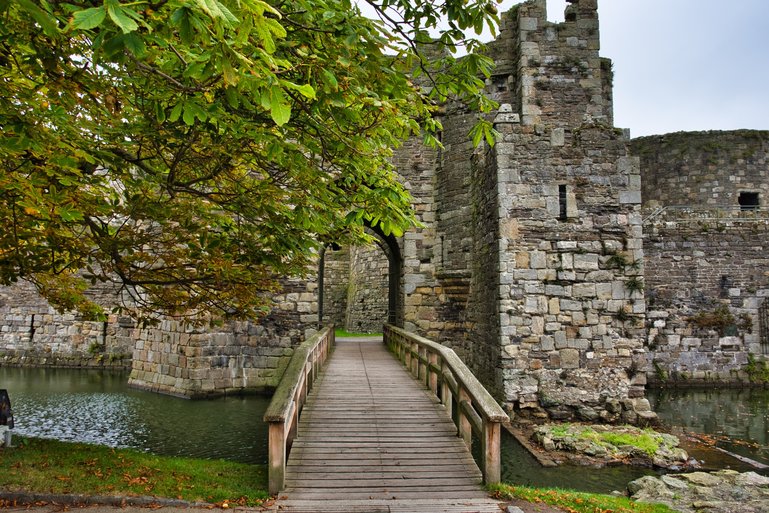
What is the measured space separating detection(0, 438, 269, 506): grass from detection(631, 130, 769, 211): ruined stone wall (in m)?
16.9

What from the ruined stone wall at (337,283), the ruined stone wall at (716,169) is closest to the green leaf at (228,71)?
the ruined stone wall at (716,169)

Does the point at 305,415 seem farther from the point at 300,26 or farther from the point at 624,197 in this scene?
the point at 624,197

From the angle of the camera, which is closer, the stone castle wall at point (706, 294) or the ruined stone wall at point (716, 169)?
the stone castle wall at point (706, 294)

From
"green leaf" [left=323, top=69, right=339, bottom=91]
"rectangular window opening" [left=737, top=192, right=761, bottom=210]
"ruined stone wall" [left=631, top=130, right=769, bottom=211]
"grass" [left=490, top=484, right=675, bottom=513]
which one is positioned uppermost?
"ruined stone wall" [left=631, top=130, right=769, bottom=211]

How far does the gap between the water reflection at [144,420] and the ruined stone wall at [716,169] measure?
15303mm

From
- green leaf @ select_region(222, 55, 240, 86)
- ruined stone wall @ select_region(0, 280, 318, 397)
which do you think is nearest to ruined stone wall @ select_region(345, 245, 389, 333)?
ruined stone wall @ select_region(0, 280, 318, 397)

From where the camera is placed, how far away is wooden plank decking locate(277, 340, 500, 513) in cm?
457

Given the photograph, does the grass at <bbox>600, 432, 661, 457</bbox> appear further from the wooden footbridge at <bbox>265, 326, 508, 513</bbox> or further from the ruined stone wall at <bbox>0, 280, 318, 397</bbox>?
the ruined stone wall at <bbox>0, 280, 318, 397</bbox>

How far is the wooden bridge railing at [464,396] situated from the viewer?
495cm

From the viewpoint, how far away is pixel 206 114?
2836 mm

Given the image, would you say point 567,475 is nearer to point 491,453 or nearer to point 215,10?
point 491,453

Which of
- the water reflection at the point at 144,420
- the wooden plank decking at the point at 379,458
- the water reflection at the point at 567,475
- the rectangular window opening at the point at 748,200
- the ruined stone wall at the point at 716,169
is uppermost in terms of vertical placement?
the ruined stone wall at the point at 716,169

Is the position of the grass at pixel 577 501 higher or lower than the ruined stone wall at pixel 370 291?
lower

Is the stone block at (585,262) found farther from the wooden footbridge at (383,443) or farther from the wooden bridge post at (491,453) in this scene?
the wooden bridge post at (491,453)
